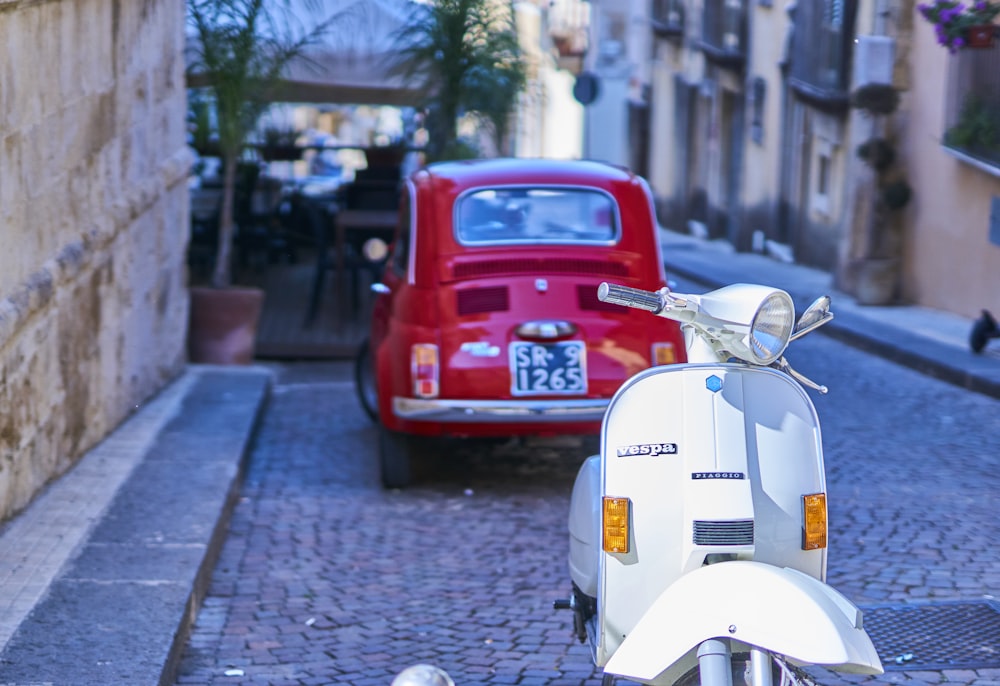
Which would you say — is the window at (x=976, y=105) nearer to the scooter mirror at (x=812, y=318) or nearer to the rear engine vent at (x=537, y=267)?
the rear engine vent at (x=537, y=267)

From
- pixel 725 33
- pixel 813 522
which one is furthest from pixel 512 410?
pixel 725 33

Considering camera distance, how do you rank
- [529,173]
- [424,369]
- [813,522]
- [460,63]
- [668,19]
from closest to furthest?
[813,522] < [424,369] < [529,173] < [460,63] < [668,19]

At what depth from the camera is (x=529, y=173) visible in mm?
7945

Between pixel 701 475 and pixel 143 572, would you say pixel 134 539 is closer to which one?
pixel 143 572

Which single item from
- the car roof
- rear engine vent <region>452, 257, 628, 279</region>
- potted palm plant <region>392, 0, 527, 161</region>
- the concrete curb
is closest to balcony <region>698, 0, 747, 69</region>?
potted palm plant <region>392, 0, 527, 161</region>

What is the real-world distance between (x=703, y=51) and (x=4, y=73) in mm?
20772

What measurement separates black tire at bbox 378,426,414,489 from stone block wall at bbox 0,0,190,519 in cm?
149

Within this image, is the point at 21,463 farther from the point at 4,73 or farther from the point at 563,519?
the point at 563,519

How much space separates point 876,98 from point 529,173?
7.90 m

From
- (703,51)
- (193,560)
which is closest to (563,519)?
(193,560)

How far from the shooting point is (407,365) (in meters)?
7.30

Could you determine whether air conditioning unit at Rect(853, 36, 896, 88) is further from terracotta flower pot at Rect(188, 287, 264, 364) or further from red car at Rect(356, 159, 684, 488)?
red car at Rect(356, 159, 684, 488)

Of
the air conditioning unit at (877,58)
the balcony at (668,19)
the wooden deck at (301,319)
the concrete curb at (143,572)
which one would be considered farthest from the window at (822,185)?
the concrete curb at (143,572)

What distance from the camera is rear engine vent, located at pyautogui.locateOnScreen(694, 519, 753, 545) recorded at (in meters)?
3.51
